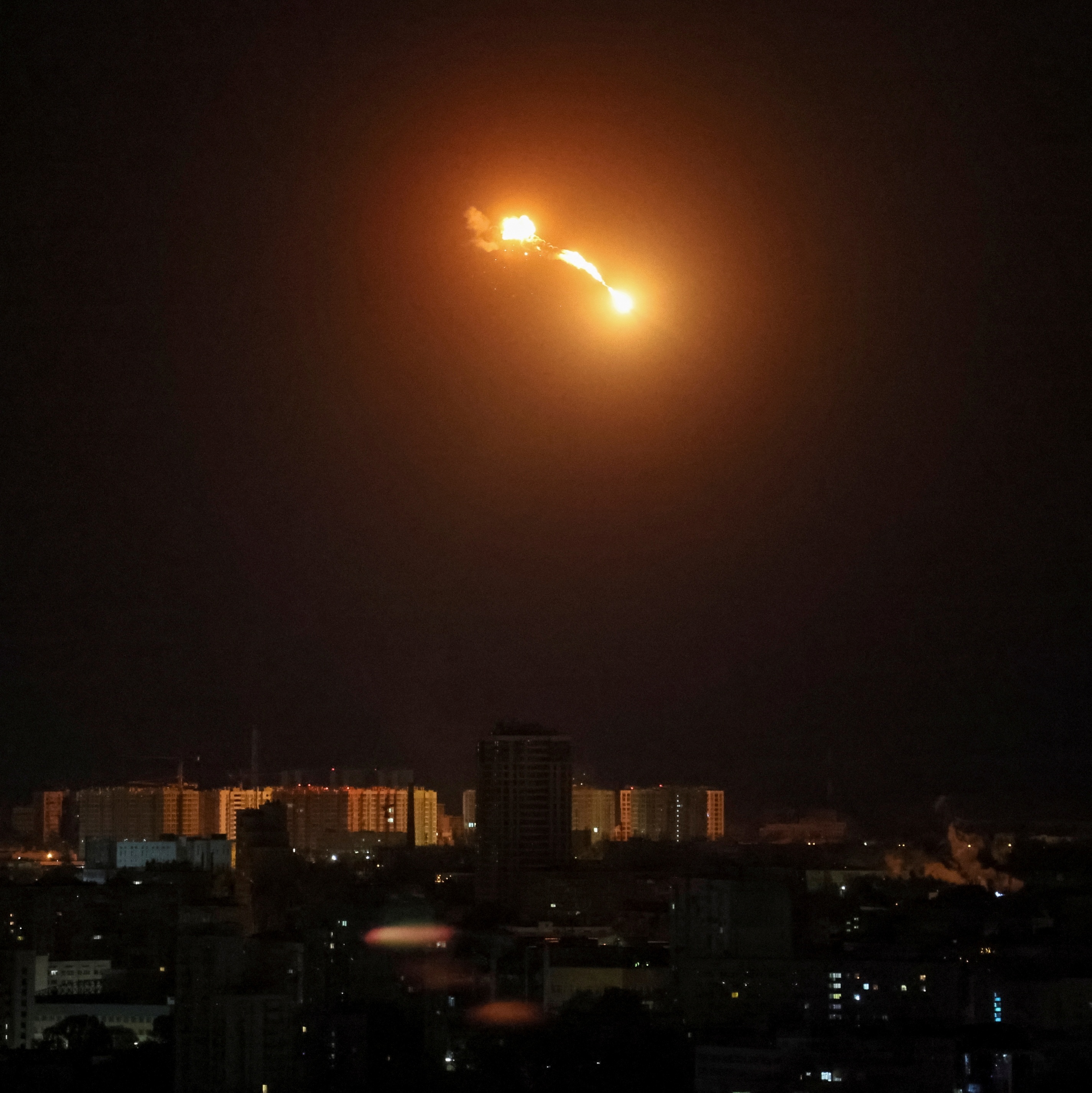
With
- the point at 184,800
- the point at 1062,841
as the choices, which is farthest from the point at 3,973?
the point at 184,800

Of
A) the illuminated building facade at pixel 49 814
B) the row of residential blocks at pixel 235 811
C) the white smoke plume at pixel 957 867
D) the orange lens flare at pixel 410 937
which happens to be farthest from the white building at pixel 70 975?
the illuminated building facade at pixel 49 814

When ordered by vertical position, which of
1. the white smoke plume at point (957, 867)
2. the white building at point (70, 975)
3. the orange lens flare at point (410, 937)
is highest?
the white smoke plume at point (957, 867)

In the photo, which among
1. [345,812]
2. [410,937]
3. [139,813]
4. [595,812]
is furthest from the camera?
[139,813]

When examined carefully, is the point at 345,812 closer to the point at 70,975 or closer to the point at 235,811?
the point at 235,811

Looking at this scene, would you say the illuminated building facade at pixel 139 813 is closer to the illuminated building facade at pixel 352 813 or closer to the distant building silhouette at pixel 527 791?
the illuminated building facade at pixel 352 813

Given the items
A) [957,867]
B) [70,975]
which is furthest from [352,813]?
[70,975]

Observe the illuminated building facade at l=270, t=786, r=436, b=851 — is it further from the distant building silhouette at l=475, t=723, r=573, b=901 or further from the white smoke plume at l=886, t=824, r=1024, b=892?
the distant building silhouette at l=475, t=723, r=573, b=901

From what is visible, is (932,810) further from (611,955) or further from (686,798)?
(611,955)

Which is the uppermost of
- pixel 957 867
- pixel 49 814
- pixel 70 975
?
pixel 49 814
